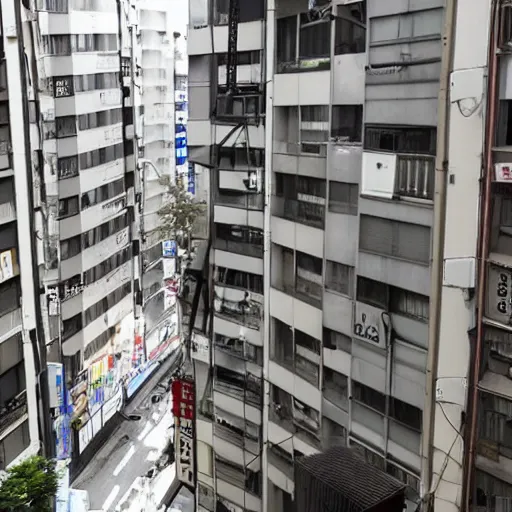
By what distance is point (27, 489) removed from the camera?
36.7ft

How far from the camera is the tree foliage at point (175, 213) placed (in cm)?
2625

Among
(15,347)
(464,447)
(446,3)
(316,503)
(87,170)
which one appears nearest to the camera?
(316,503)

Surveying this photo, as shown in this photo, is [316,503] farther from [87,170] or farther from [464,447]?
[87,170]

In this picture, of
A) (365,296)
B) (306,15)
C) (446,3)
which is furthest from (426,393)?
(306,15)

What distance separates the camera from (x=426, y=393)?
37.6 ft

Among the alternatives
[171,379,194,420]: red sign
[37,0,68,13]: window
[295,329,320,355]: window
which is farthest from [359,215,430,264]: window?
[37,0,68,13]: window

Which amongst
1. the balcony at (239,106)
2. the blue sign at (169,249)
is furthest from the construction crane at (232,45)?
the blue sign at (169,249)

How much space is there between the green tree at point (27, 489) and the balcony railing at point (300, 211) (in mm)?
6288

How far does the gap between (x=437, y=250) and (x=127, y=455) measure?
18.6 m

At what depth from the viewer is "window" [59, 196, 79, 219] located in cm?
2273

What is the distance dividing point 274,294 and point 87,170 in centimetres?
1105

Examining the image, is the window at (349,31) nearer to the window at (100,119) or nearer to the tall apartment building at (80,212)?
the tall apartment building at (80,212)

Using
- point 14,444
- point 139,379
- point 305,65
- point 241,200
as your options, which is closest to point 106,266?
point 139,379

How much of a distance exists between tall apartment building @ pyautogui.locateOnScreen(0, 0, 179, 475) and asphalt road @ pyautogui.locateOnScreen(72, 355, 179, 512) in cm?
60
